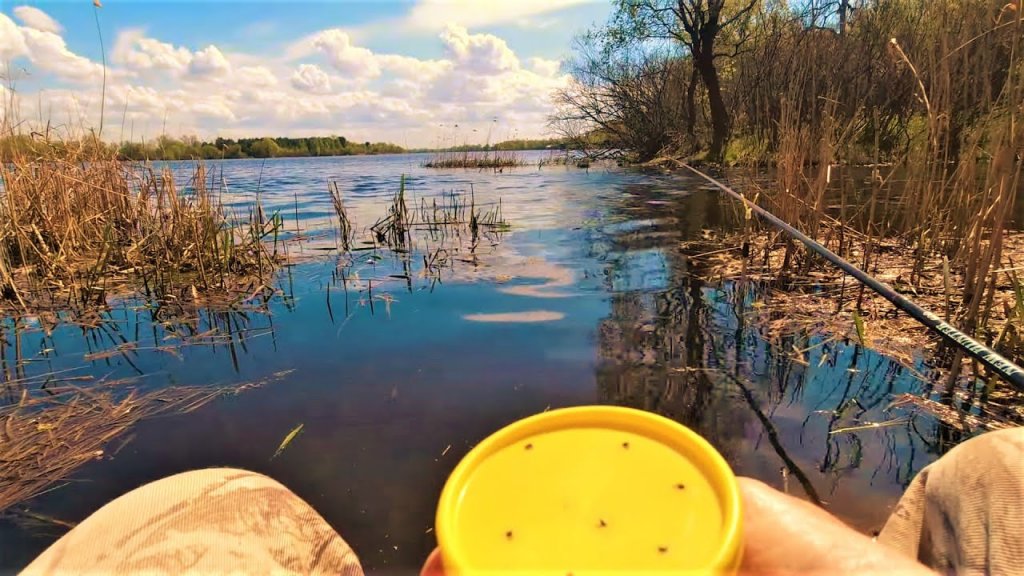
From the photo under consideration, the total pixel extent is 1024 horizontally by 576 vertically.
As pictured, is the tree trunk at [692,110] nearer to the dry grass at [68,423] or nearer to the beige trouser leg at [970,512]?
the dry grass at [68,423]

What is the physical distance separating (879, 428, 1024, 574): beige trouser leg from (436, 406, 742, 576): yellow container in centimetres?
54

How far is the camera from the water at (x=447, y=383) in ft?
6.56

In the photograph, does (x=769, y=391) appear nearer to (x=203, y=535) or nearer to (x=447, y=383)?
(x=447, y=383)

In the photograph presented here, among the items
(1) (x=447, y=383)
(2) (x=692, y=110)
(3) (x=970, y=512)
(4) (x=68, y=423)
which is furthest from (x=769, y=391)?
(2) (x=692, y=110)

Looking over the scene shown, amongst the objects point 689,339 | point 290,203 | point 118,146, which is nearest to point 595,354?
point 689,339

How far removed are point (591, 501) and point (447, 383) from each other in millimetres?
1910

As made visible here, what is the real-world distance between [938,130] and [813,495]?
2.70 m

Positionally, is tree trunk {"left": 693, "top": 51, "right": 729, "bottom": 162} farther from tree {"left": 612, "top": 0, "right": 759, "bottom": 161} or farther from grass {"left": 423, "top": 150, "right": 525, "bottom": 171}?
grass {"left": 423, "top": 150, "right": 525, "bottom": 171}

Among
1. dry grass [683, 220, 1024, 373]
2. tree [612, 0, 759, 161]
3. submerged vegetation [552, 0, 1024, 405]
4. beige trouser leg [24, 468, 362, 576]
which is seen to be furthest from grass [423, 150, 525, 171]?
beige trouser leg [24, 468, 362, 576]

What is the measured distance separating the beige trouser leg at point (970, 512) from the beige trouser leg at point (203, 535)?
142 cm

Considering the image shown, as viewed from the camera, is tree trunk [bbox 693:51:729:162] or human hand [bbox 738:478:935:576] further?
tree trunk [bbox 693:51:729:162]

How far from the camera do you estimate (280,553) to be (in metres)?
1.25

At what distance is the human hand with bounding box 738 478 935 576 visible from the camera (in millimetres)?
899

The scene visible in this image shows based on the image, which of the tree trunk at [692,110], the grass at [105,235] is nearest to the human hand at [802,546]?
the grass at [105,235]
